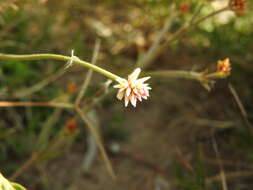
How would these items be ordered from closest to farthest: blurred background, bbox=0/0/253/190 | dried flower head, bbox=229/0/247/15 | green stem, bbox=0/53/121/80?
green stem, bbox=0/53/121/80 < dried flower head, bbox=229/0/247/15 < blurred background, bbox=0/0/253/190

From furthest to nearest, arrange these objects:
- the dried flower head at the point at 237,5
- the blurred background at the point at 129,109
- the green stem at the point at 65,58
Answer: the blurred background at the point at 129,109 < the dried flower head at the point at 237,5 < the green stem at the point at 65,58

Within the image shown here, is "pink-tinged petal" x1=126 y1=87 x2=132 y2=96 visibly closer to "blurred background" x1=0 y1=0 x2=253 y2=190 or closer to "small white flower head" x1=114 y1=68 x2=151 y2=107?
"small white flower head" x1=114 y1=68 x2=151 y2=107

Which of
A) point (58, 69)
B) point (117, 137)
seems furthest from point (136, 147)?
point (58, 69)

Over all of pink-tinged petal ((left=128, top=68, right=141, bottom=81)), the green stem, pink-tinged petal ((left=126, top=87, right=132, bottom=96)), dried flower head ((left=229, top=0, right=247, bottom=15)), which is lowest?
pink-tinged petal ((left=126, top=87, right=132, bottom=96))

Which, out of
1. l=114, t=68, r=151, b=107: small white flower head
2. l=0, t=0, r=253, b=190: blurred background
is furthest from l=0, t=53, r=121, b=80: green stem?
l=0, t=0, r=253, b=190: blurred background

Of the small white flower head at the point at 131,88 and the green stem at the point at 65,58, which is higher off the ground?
the green stem at the point at 65,58

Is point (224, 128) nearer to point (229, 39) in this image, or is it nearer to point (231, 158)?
point (231, 158)

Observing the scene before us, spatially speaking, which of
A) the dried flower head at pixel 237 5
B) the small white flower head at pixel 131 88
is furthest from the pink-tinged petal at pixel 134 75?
the dried flower head at pixel 237 5

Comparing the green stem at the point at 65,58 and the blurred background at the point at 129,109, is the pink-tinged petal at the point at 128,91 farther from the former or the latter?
the blurred background at the point at 129,109

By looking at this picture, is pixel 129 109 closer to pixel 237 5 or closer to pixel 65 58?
pixel 237 5

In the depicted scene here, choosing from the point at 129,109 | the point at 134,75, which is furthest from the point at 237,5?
the point at 129,109
